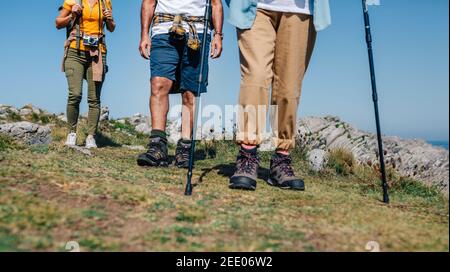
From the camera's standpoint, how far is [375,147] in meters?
10.8

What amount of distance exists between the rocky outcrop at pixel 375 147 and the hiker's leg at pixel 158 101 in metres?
4.41

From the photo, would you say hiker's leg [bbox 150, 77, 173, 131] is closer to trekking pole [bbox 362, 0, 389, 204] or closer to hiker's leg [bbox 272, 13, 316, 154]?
hiker's leg [bbox 272, 13, 316, 154]

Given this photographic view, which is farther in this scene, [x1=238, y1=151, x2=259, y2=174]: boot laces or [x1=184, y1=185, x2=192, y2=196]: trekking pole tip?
[x1=238, y1=151, x2=259, y2=174]: boot laces

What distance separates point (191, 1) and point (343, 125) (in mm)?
7511

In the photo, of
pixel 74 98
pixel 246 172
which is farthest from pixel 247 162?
pixel 74 98

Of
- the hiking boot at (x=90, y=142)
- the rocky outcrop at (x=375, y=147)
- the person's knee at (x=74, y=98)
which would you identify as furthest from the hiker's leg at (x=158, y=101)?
the rocky outcrop at (x=375, y=147)

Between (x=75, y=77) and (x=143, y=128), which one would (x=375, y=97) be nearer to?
(x=75, y=77)

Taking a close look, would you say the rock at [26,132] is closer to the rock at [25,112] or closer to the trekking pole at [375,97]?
the rock at [25,112]

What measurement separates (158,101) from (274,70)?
1776 millimetres

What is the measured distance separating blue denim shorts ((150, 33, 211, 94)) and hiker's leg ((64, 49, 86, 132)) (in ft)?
8.34

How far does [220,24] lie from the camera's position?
6445 millimetres

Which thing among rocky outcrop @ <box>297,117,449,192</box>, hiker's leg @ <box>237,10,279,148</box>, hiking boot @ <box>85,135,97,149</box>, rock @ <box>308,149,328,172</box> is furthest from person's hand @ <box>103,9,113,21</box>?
rocky outcrop @ <box>297,117,449,192</box>

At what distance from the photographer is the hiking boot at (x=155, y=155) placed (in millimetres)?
5770

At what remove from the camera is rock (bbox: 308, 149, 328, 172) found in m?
7.84
